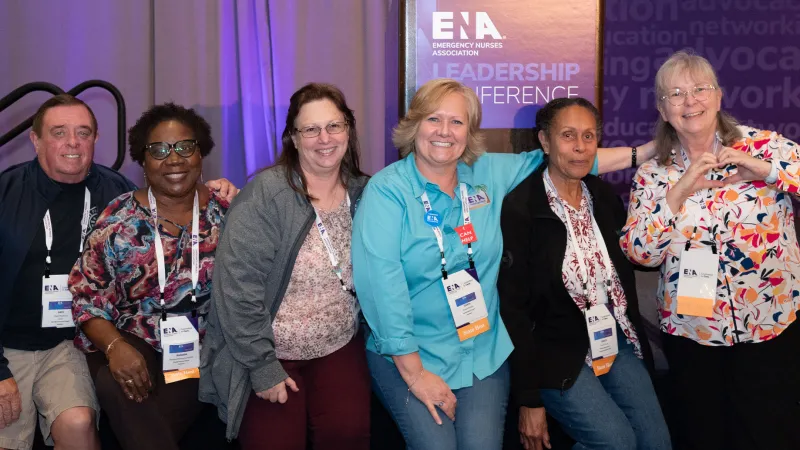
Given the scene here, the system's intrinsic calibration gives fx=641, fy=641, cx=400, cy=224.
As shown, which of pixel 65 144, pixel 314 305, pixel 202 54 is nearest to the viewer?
pixel 314 305

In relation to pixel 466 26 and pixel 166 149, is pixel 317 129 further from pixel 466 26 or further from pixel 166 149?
pixel 466 26

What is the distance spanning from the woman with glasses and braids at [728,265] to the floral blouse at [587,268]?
0.14 meters

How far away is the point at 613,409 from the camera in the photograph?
7.83 feet

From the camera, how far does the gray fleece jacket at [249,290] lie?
7.52 ft

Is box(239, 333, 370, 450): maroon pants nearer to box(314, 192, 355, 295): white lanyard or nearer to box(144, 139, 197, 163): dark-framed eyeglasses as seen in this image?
box(314, 192, 355, 295): white lanyard

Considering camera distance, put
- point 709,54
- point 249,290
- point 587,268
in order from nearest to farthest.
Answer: point 249,290
point 587,268
point 709,54

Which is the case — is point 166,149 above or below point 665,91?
below

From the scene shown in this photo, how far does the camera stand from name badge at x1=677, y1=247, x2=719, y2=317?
95.5 inches

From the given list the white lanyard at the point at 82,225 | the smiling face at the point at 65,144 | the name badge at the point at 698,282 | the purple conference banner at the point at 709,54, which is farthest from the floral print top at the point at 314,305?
the purple conference banner at the point at 709,54

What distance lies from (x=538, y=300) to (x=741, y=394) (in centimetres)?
85

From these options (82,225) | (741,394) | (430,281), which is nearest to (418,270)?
(430,281)

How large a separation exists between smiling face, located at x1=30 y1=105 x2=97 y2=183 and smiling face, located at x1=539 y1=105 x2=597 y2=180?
197 centimetres

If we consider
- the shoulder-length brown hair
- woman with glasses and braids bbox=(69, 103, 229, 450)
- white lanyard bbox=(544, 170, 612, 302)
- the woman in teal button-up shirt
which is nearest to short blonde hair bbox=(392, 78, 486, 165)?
the woman in teal button-up shirt

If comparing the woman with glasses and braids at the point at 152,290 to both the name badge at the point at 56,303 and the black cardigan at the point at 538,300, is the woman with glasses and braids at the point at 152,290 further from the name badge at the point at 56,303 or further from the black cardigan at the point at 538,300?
the black cardigan at the point at 538,300
